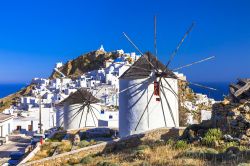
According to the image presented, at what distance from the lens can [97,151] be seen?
1479 centimetres

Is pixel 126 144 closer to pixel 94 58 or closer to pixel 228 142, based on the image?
pixel 228 142

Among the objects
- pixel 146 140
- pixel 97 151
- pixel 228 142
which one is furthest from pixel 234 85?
pixel 97 151

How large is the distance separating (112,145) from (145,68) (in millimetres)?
5527

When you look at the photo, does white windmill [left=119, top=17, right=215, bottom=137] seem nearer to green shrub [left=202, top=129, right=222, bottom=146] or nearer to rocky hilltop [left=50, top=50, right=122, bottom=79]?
green shrub [left=202, top=129, right=222, bottom=146]

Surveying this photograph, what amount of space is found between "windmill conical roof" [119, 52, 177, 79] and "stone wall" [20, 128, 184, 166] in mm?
4008

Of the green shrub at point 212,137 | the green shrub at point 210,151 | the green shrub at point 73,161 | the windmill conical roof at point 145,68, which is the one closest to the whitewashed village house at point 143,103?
the windmill conical roof at point 145,68

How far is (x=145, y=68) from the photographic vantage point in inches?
763

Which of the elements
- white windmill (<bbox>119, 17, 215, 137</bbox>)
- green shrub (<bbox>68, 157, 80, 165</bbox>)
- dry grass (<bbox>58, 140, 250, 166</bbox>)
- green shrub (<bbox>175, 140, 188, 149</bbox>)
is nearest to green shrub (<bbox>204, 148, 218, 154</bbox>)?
dry grass (<bbox>58, 140, 250, 166</bbox>)

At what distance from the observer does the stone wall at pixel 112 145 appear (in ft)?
45.6

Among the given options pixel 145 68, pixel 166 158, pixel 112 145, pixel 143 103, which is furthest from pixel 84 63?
pixel 166 158

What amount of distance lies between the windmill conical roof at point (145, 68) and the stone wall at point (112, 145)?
13.2 ft

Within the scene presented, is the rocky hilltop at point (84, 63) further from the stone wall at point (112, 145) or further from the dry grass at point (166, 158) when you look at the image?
the dry grass at point (166, 158)

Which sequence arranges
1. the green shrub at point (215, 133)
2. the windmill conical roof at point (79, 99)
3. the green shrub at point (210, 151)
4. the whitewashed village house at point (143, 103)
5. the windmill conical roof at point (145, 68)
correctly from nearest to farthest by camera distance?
the green shrub at point (210, 151) < the green shrub at point (215, 133) < the whitewashed village house at point (143, 103) < the windmill conical roof at point (145, 68) < the windmill conical roof at point (79, 99)

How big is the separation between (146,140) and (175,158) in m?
4.74
